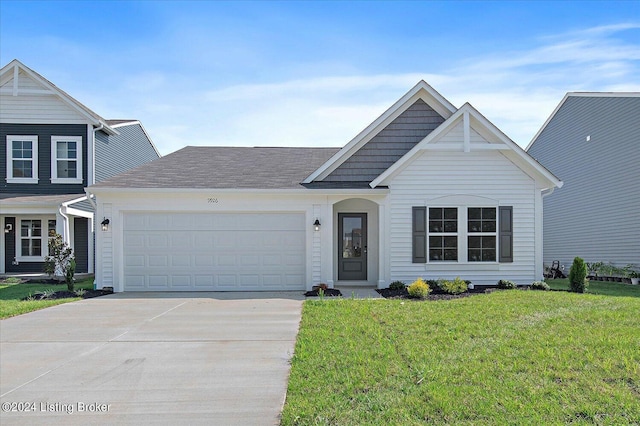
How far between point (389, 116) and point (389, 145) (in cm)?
85

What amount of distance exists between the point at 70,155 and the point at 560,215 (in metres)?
20.1

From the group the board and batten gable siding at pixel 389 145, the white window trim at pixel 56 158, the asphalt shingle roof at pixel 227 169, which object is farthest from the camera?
the white window trim at pixel 56 158

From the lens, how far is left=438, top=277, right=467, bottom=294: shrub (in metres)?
12.7

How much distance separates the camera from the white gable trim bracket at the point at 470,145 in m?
13.6

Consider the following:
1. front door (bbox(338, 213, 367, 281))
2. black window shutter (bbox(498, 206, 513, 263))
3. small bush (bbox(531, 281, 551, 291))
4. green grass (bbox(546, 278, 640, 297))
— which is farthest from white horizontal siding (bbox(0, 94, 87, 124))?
green grass (bbox(546, 278, 640, 297))

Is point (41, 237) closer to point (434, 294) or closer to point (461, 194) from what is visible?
point (434, 294)

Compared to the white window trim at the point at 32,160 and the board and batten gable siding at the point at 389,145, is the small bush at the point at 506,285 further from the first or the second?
the white window trim at the point at 32,160

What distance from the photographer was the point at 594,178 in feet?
62.2

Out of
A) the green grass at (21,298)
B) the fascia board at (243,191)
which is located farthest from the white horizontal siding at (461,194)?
Answer: the green grass at (21,298)

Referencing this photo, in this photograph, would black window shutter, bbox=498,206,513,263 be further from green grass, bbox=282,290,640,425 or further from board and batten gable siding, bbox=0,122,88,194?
board and batten gable siding, bbox=0,122,88,194

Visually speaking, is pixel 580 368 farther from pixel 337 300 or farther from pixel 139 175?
pixel 139 175

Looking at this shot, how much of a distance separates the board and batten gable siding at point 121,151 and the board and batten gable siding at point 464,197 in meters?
12.0

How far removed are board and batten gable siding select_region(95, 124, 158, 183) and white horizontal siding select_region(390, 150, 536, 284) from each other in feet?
39.4

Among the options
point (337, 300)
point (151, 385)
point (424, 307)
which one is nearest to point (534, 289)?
point (424, 307)
